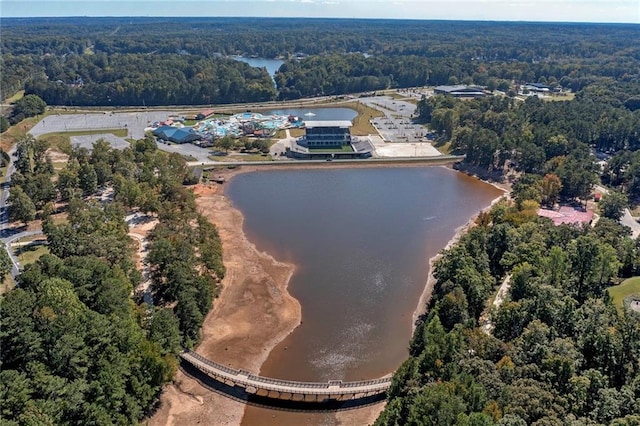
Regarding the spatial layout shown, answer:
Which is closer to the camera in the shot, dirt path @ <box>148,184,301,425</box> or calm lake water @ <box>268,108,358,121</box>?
dirt path @ <box>148,184,301,425</box>

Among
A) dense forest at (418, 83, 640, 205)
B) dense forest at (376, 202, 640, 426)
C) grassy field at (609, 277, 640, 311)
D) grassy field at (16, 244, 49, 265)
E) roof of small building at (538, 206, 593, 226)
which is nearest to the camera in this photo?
dense forest at (376, 202, 640, 426)

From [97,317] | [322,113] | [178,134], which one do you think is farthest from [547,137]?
[97,317]

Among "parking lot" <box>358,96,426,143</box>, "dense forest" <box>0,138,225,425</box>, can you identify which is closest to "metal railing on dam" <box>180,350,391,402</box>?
"dense forest" <box>0,138,225,425</box>

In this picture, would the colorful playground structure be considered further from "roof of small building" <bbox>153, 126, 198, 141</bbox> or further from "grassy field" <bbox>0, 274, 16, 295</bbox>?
"grassy field" <bbox>0, 274, 16, 295</bbox>

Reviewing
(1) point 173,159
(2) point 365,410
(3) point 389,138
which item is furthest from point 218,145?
(2) point 365,410

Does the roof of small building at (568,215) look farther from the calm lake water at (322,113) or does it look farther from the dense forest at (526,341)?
the calm lake water at (322,113)

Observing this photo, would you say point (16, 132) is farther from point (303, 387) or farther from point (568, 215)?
point (568, 215)

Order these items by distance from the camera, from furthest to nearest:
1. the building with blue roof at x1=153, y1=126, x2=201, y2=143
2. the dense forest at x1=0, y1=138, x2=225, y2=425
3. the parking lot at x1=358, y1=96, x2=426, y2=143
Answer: the parking lot at x1=358, y1=96, x2=426, y2=143 → the building with blue roof at x1=153, y1=126, x2=201, y2=143 → the dense forest at x1=0, y1=138, x2=225, y2=425

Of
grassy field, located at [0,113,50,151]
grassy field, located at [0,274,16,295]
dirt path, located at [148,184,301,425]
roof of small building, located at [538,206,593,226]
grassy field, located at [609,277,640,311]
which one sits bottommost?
dirt path, located at [148,184,301,425]
